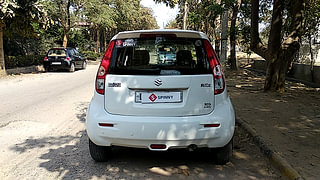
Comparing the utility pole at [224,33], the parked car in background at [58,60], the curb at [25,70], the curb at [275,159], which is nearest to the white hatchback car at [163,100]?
the curb at [275,159]

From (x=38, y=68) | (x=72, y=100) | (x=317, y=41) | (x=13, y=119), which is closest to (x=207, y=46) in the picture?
(x=13, y=119)

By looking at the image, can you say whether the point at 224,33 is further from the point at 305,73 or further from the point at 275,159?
the point at 275,159

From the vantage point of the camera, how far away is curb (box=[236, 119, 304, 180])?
3339 millimetres

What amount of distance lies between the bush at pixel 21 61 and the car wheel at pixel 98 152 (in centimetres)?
1629

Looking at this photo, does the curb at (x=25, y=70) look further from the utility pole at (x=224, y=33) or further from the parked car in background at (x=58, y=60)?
Result: the utility pole at (x=224, y=33)

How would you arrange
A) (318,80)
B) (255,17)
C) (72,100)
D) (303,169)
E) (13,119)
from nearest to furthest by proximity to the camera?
(303,169) < (13,119) < (72,100) < (255,17) < (318,80)

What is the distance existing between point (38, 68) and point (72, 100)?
517 inches

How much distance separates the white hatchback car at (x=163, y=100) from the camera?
333cm

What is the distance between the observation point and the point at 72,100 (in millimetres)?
8469

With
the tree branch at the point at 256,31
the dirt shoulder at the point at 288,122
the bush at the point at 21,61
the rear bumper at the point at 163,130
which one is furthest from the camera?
the bush at the point at 21,61

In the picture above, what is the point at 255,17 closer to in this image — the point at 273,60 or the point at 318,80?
the point at 273,60

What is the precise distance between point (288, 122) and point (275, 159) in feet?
6.69

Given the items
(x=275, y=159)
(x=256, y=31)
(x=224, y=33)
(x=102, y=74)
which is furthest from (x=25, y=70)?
(x=275, y=159)

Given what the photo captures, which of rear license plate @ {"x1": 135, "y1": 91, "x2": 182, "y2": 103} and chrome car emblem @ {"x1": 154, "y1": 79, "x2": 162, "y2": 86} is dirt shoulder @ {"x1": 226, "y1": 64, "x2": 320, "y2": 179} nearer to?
rear license plate @ {"x1": 135, "y1": 91, "x2": 182, "y2": 103}
